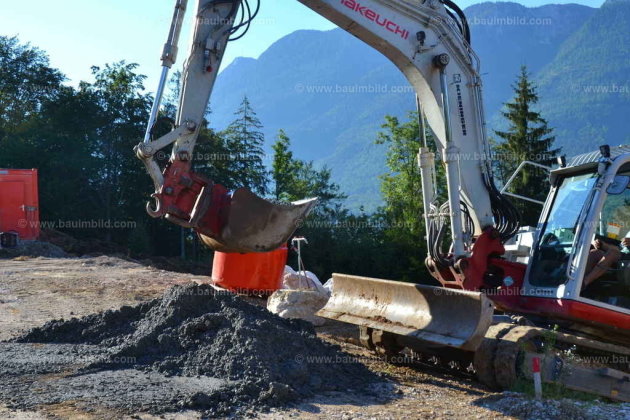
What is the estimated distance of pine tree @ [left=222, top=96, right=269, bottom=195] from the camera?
36594mm

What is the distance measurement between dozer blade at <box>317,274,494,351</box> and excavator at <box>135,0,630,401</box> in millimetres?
13

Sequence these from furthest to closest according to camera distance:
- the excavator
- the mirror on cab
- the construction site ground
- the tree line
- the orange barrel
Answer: the tree line → the orange barrel → the mirror on cab → the excavator → the construction site ground

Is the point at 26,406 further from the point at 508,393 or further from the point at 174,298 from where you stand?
the point at 508,393

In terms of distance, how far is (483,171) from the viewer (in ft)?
23.5

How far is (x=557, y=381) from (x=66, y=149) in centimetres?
2836

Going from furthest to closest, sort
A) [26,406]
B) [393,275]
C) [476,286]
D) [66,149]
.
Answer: [66,149] < [393,275] < [476,286] < [26,406]

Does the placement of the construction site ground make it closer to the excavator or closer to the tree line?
the excavator

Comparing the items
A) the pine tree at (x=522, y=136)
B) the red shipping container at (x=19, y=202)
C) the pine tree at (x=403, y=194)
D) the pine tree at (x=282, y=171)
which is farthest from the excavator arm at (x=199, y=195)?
the pine tree at (x=282, y=171)

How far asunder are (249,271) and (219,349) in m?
4.47

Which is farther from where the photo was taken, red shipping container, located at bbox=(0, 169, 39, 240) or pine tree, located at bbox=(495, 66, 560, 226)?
pine tree, located at bbox=(495, 66, 560, 226)

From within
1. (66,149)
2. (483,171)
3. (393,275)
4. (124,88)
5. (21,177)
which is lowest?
(393,275)

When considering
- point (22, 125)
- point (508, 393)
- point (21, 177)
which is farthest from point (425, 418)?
point (22, 125)

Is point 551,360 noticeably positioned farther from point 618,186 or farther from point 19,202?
point 19,202

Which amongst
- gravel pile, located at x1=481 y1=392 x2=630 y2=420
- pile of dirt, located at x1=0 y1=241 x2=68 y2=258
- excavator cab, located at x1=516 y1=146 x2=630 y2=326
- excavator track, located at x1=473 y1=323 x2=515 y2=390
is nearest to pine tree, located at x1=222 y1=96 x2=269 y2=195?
pile of dirt, located at x1=0 y1=241 x2=68 y2=258
